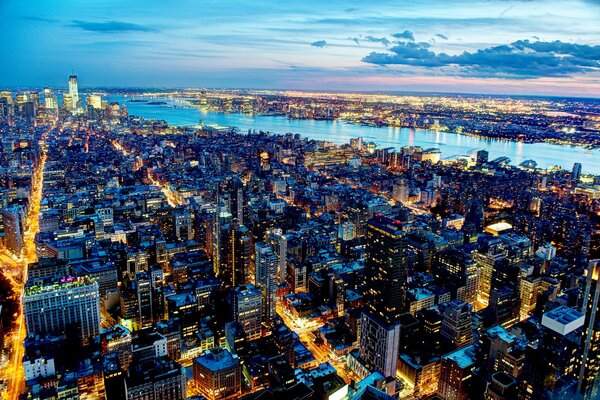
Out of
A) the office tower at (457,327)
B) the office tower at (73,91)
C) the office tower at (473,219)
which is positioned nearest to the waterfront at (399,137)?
the office tower at (73,91)

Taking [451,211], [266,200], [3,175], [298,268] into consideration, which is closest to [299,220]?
[266,200]

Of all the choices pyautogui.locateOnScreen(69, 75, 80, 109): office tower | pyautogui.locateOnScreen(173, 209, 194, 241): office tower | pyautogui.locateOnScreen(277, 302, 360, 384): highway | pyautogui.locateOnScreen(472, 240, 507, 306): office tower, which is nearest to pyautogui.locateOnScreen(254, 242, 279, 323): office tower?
pyautogui.locateOnScreen(277, 302, 360, 384): highway

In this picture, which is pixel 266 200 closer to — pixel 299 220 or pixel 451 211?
pixel 299 220

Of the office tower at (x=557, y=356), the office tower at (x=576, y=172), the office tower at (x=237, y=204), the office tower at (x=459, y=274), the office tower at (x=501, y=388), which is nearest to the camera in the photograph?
the office tower at (x=557, y=356)

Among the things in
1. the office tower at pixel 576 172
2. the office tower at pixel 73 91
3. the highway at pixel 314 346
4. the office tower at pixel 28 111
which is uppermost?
the office tower at pixel 73 91

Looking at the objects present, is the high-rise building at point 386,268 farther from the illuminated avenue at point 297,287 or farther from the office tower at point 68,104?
the office tower at point 68,104

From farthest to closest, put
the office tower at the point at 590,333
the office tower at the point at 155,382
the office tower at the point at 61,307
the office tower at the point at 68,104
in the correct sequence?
the office tower at the point at 68,104 < the office tower at the point at 61,307 < the office tower at the point at 155,382 < the office tower at the point at 590,333

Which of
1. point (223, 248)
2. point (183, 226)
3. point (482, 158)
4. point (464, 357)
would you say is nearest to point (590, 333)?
point (464, 357)

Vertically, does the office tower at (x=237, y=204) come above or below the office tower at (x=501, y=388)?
above
